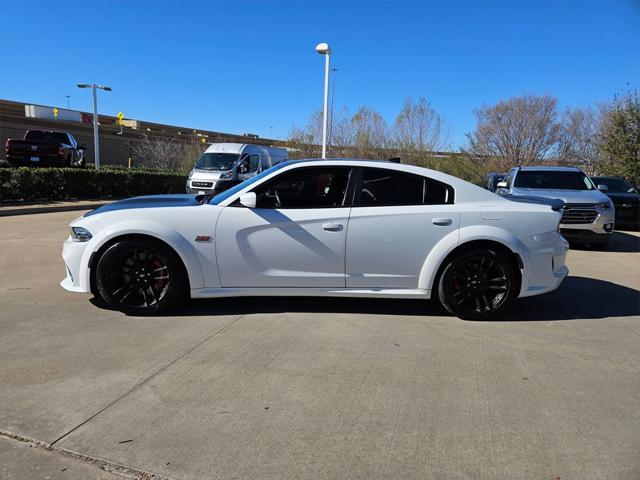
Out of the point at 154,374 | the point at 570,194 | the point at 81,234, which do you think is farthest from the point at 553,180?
the point at 154,374

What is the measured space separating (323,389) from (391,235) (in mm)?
1899

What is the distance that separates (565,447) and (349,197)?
9.42 ft

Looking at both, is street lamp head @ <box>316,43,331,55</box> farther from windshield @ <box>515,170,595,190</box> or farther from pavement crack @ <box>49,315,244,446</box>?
pavement crack @ <box>49,315,244,446</box>

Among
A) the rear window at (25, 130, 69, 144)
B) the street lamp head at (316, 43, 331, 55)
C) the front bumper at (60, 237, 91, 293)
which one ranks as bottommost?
the front bumper at (60, 237, 91, 293)

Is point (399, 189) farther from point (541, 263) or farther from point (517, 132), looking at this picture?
point (517, 132)

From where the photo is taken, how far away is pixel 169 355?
3.88 metres

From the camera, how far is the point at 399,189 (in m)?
4.98

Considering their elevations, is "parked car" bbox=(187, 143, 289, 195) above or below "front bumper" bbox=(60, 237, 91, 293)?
above

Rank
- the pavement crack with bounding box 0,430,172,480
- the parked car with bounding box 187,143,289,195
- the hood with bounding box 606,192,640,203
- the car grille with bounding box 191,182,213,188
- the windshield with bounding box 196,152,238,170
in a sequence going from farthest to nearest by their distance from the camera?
the windshield with bounding box 196,152,238,170 → the parked car with bounding box 187,143,289,195 → the car grille with bounding box 191,182,213,188 → the hood with bounding box 606,192,640,203 → the pavement crack with bounding box 0,430,172,480

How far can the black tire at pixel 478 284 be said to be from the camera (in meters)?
4.89

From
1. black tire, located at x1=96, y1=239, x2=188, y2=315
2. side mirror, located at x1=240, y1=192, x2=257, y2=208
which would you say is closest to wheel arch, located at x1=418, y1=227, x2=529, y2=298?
side mirror, located at x1=240, y1=192, x2=257, y2=208

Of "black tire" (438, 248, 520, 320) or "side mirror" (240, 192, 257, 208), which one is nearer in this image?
"side mirror" (240, 192, 257, 208)

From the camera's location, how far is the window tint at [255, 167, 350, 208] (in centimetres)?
493

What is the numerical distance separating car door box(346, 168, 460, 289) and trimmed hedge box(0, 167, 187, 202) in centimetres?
1386
